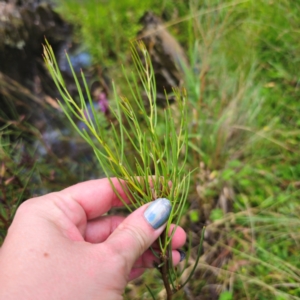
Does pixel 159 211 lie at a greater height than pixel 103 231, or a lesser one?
greater

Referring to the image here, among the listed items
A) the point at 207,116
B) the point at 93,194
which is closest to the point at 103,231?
the point at 93,194

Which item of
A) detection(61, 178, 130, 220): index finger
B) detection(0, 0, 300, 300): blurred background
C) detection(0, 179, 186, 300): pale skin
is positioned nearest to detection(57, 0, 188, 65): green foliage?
detection(0, 0, 300, 300): blurred background

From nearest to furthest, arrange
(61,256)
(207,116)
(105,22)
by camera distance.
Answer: (61,256)
(207,116)
(105,22)

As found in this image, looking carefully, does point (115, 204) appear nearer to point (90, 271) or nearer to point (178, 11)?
point (90, 271)

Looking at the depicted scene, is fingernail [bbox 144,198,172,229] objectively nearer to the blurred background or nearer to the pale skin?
the pale skin

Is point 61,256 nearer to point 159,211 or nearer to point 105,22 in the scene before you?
point 159,211

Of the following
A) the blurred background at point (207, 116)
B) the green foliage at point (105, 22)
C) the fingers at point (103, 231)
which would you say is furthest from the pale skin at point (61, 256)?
the green foliage at point (105, 22)

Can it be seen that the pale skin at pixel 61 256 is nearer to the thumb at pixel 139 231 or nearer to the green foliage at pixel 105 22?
the thumb at pixel 139 231
